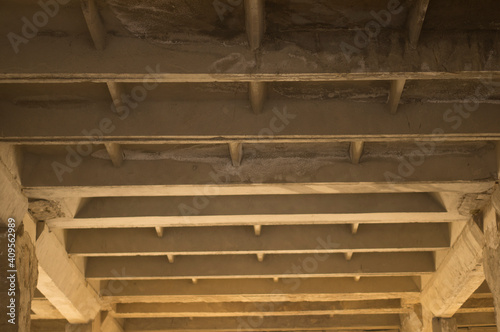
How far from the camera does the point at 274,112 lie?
639 cm

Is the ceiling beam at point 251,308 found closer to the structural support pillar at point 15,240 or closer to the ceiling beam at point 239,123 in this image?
the structural support pillar at point 15,240

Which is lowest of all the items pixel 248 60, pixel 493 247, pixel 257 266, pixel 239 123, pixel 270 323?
pixel 493 247

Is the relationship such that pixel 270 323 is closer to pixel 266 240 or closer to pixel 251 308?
pixel 251 308

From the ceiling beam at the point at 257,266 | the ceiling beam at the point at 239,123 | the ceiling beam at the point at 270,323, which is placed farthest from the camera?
the ceiling beam at the point at 270,323

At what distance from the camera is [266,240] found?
31.4ft

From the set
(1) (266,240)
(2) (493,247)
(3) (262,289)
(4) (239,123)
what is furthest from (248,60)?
(3) (262,289)

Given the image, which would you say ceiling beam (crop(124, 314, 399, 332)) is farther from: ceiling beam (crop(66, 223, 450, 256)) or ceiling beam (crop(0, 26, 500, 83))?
ceiling beam (crop(0, 26, 500, 83))

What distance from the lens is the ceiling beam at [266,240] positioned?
956cm

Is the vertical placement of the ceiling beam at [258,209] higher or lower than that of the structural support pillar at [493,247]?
higher

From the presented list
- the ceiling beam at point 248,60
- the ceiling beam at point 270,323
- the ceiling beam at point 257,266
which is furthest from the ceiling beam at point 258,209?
the ceiling beam at point 270,323

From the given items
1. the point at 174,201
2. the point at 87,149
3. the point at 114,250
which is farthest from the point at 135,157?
the point at 114,250

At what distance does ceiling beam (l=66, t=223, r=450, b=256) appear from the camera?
956 centimetres

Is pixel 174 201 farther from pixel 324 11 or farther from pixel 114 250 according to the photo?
pixel 324 11

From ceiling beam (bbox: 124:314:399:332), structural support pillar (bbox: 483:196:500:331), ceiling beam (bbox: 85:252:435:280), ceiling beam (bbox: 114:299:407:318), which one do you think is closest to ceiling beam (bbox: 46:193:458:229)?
structural support pillar (bbox: 483:196:500:331)
